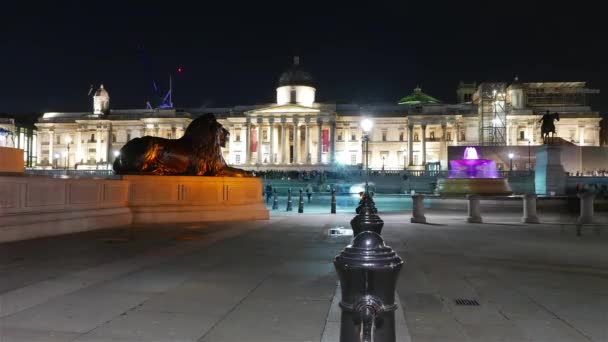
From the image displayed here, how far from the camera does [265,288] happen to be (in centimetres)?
808

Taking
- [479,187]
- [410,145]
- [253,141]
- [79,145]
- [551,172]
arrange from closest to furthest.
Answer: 1. [479,187]
2. [551,172]
3. [410,145]
4. [253,141]
5. [79,145]

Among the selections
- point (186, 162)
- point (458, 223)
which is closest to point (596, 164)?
point (458, 223)

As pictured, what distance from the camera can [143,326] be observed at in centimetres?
601

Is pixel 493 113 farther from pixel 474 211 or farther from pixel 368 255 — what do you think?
pixel 368 255

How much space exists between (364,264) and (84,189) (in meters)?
13.9

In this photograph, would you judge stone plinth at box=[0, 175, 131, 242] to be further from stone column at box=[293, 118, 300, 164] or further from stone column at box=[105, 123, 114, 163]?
stone column at box=[105, 123, 114, 163]

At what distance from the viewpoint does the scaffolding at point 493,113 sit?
87750 mm

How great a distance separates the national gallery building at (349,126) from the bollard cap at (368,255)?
90.4 metres

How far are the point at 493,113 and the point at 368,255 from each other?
91.0m

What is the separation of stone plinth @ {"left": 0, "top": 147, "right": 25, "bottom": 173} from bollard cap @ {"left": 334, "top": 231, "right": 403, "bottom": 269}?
12.9m

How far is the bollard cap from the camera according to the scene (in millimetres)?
3824

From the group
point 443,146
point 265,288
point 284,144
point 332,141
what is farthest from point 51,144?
point 265,288

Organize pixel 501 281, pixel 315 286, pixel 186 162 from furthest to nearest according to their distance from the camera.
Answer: pixel 186 162 < pixel 501 281 < pixel 315 286

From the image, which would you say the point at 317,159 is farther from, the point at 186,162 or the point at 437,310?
the point at 437,310
